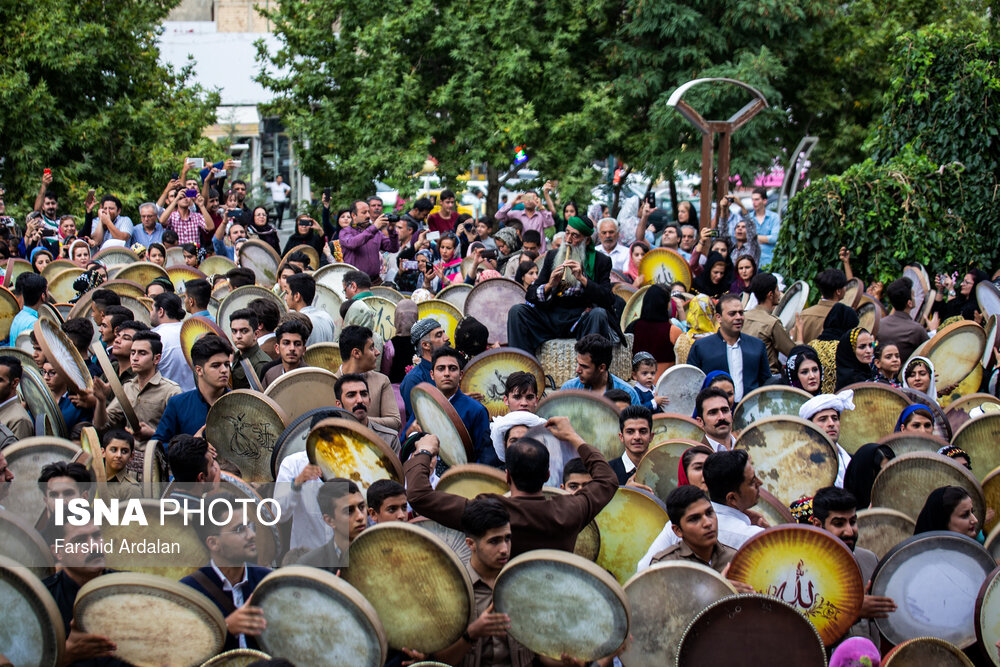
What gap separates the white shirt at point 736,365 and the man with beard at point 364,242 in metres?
5.02

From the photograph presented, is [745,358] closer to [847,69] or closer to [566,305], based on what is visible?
[566,305]

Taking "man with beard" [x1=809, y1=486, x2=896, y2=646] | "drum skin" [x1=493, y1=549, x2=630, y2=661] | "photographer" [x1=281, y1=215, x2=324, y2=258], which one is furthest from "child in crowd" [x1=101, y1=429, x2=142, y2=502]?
"photographer" [x1=281, y1=215, x2=324, y2=258]

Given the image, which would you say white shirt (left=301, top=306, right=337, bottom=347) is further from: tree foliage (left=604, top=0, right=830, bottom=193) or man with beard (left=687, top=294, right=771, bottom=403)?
tree foliage (left=604, top=0, right=830, bottom=193)

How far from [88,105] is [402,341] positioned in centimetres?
1165

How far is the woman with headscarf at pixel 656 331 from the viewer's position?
29.0 feet

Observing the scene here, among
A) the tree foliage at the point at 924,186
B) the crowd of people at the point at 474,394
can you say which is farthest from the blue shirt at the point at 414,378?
the tree foliage at the point at 924,186

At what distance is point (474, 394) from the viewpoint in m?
7.27

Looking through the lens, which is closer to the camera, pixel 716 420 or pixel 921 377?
pixel 716 420

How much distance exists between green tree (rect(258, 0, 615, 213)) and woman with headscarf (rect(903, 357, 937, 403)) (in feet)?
32.4

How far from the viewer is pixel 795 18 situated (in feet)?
59.2

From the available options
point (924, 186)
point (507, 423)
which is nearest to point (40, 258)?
point (507, 423)

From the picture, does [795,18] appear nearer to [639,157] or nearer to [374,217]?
[639,157]

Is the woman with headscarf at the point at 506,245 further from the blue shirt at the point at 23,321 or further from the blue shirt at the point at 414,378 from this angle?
the blue shirt at the point at 23,321

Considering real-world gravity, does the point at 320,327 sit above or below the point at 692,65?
below
